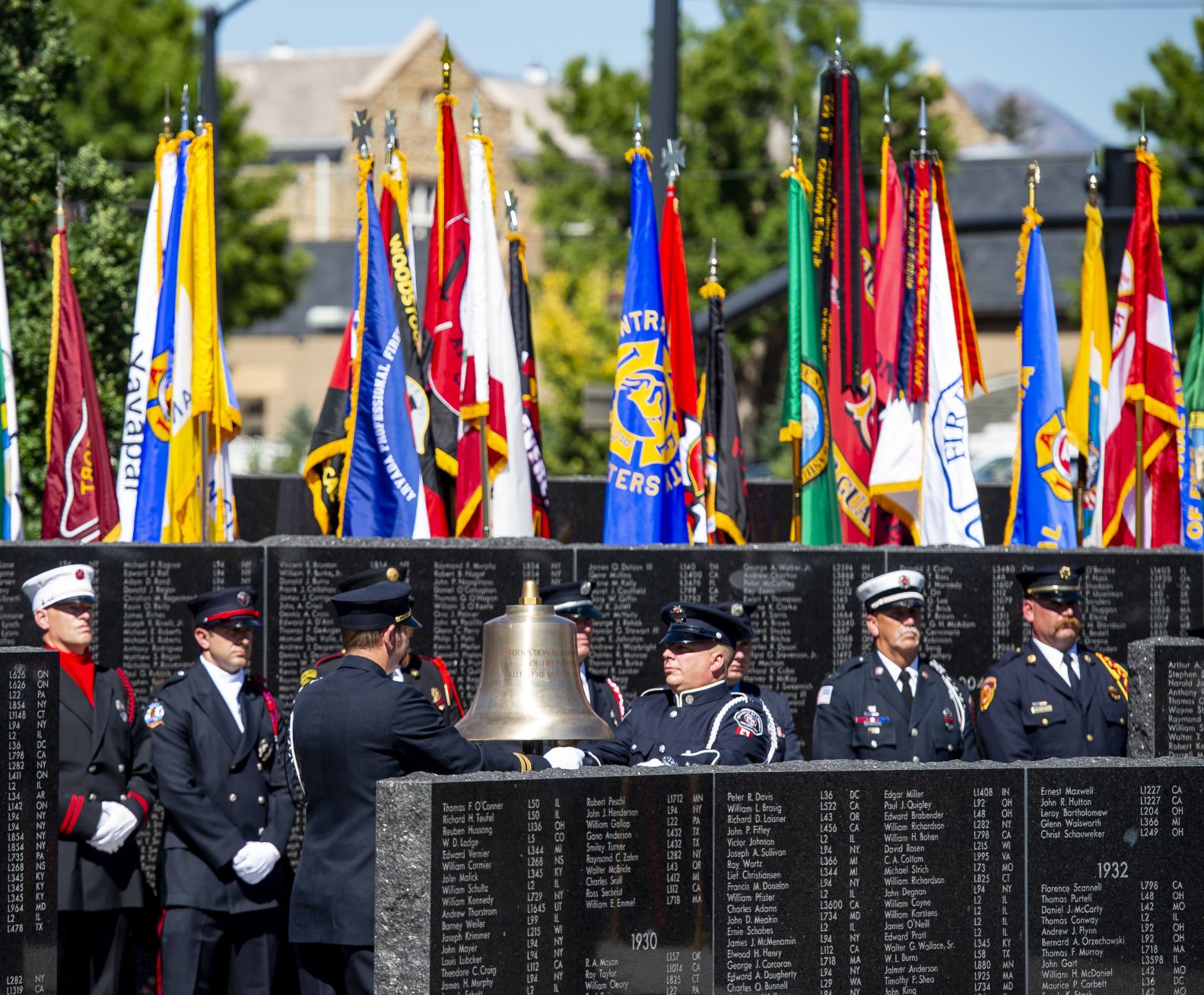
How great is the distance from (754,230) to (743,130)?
2026 mm

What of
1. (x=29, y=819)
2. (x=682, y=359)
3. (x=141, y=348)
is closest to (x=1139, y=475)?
(x=682, y=359)

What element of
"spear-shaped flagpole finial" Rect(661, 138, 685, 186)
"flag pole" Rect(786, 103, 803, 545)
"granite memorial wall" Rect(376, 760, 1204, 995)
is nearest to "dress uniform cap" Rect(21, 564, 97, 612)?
"granite memorial wall" Rect(376, 760, 1204, 995)

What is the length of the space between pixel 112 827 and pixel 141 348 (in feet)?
11.8

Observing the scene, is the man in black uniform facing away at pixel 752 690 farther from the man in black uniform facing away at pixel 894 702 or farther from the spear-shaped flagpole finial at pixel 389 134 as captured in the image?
the spear-shaped flagpole finial at pixel 389 134

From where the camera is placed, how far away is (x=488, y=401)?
938 cm

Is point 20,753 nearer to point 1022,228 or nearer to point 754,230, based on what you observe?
point 1022,228

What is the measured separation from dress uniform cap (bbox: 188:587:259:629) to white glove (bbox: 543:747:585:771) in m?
1.81

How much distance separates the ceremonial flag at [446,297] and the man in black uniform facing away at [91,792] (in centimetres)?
251

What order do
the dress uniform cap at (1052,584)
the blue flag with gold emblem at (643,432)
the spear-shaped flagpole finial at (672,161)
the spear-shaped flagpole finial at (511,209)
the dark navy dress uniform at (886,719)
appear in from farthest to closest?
the spear-shaped flagpole finial at (511,209)
the spear-shaped flagpole finial at (672,161)
the blue flag with gold emblem at (643,432)
the dress uniform cap at (1052,584)
the dark navy dress uniform at (886,719)

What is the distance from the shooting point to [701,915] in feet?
18.2

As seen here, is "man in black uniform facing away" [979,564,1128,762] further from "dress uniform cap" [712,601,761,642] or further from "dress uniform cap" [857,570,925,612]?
"dress uniform cap" [712,601,761,642]

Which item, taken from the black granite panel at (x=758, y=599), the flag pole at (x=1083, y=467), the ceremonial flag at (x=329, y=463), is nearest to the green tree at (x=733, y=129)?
the flag pole at (x=1083, y=467)

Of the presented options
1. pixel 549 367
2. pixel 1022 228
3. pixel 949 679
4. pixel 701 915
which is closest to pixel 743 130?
pixel 549 367

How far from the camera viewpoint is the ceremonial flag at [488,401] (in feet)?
30.6
